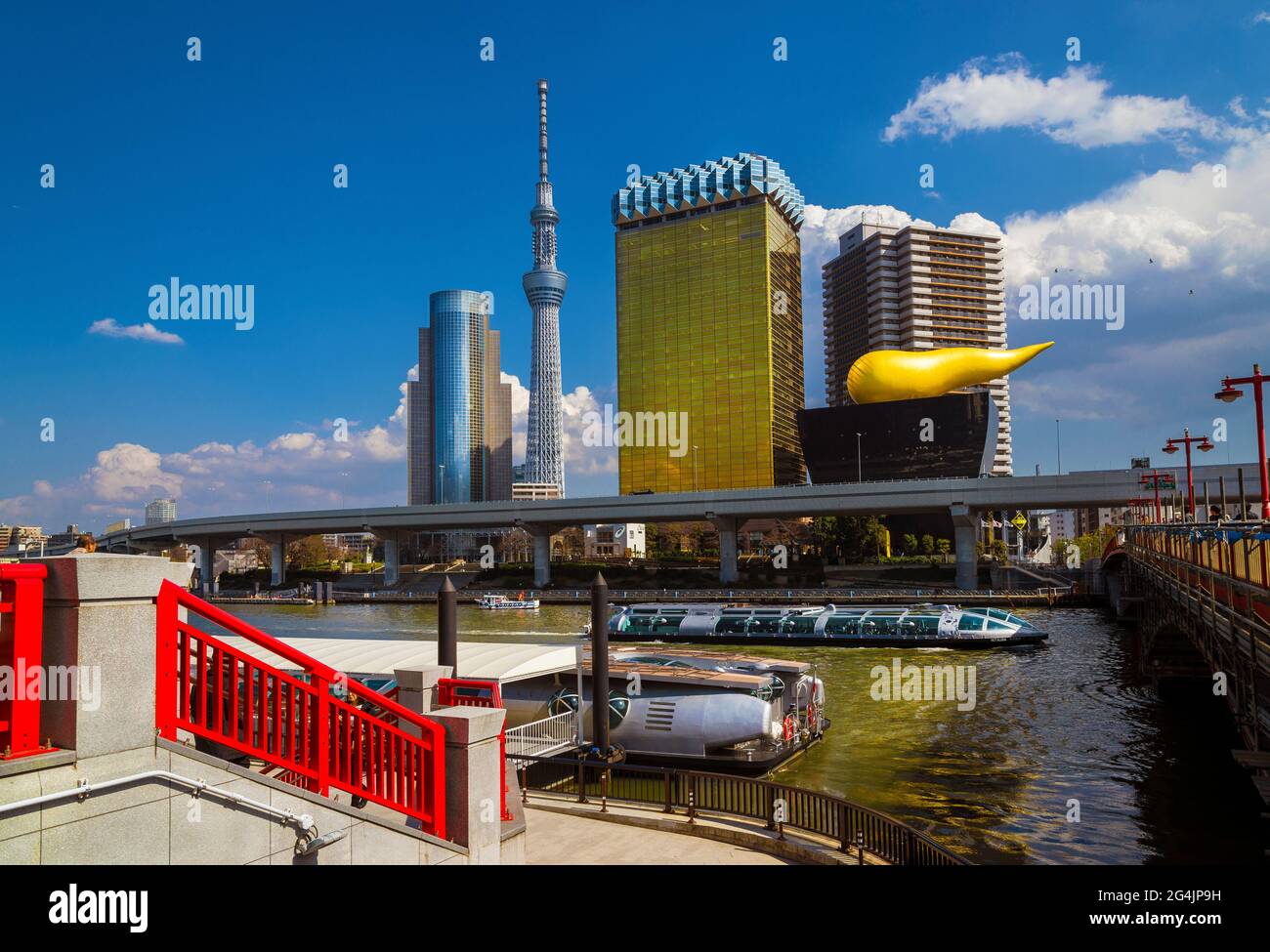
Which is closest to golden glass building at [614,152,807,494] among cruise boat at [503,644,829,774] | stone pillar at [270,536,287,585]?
stone pillar at [270,536,287,585]

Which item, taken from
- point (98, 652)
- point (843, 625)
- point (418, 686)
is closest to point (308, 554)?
point (843, 625)

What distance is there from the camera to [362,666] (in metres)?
23.9

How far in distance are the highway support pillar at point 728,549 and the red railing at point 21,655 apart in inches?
3533

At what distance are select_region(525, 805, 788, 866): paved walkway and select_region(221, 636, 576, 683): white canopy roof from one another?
7931 millimetres

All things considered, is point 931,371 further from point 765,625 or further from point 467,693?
point 467,693

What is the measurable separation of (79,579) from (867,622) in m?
51.3

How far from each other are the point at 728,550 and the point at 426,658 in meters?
73.9

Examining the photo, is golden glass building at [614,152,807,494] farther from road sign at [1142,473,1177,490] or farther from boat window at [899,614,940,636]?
Answer: boat window at [899,614,940,636]

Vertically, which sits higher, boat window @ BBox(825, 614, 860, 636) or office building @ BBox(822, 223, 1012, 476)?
office building @ BBox(822, 223, 1012, 476)

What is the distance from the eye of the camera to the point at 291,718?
7.54m

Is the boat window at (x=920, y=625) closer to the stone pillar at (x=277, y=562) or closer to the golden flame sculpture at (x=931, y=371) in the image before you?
the golden flame sculpture at (x=931, y=371)

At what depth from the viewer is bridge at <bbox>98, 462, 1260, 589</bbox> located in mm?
78562
